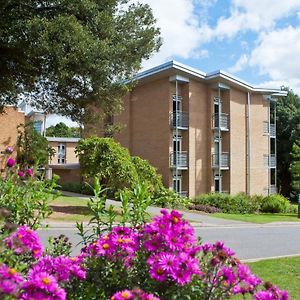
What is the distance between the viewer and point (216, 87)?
33.3 metres

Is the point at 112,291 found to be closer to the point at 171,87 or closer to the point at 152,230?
the point at 152,230

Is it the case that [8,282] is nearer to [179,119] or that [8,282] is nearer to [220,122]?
[179,119]

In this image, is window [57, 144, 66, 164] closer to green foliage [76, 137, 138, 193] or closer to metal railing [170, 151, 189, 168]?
metal railing [170, 151, 189, 168]

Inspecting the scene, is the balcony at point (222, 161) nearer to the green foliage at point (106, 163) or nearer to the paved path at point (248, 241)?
the green foliage at point (106, 163)

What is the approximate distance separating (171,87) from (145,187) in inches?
1108

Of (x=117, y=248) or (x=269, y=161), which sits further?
(x=269, y=161)

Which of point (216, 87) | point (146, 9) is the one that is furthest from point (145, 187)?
point (216, 87)

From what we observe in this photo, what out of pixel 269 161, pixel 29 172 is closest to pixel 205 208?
pixel 269 161

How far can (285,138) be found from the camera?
155ft

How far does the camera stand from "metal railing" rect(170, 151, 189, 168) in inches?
1219

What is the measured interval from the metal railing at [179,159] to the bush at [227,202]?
2.76 m

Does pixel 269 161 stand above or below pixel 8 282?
above

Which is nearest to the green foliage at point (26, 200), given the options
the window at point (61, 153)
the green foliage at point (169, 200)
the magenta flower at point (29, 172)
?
the magenta flower at point (29, 172)

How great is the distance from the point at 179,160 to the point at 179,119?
10.1ft
